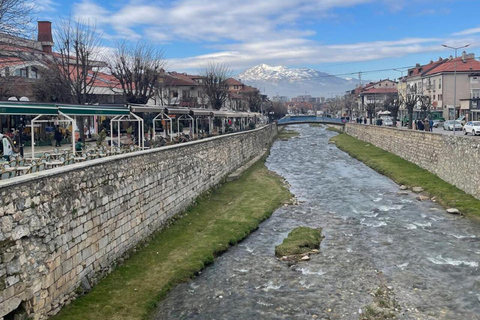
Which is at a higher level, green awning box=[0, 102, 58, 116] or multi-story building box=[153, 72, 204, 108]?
multi-story building box=[153, 72, 204, 108]

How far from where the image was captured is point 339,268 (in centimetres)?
1401

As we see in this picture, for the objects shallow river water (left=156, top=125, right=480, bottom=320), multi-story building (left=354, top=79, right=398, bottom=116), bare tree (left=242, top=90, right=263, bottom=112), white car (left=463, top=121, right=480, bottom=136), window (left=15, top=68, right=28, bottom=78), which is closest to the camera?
shallow river water (left=156, top=125, right=480, bottom=320)

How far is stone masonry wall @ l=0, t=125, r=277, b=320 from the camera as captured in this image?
28.1 ft

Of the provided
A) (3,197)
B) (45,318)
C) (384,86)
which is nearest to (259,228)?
(45,318)

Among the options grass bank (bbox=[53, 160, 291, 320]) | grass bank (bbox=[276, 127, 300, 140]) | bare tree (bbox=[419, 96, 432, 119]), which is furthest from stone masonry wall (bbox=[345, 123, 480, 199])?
grass bank (bbox=[276, 127, 300, 140])

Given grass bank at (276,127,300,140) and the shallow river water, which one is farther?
grass bank at (276,127,300,140)

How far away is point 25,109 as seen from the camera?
47.8ft

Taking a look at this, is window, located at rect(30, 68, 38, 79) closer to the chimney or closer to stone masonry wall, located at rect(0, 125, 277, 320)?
the chimney

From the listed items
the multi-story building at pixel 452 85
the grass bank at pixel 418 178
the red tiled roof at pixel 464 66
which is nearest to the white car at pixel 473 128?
the grass bank at pixel 418 178

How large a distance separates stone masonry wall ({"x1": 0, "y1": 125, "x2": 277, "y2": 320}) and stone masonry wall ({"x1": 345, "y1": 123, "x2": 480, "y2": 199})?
14603mm

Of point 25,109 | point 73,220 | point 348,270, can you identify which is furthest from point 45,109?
point 348,270

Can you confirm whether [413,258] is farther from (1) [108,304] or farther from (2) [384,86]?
(2) [384,86]

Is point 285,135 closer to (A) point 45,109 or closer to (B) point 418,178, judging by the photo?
(B) point 418,178

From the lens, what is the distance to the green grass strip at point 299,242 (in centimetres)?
1551
